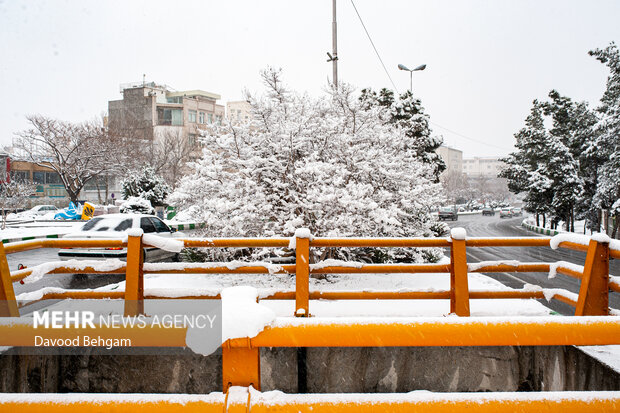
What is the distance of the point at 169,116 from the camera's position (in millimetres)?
70562

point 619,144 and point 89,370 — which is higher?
point 619,144

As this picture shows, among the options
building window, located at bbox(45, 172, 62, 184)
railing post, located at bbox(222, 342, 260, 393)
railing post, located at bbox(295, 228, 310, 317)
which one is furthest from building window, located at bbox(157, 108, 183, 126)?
railing post, located at bbox(222, 342, 260, 393)

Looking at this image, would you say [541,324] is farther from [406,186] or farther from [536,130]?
[536,130]

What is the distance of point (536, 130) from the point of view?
34719mm

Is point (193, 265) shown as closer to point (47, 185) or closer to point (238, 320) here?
point (238, 320)

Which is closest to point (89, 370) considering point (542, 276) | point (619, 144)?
point (542, 276)

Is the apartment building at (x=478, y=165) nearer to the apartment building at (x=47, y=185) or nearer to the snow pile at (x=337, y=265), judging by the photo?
the apartment building at (x=47, y=185)

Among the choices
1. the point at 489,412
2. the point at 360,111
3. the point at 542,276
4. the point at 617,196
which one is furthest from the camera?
the point at 617,196

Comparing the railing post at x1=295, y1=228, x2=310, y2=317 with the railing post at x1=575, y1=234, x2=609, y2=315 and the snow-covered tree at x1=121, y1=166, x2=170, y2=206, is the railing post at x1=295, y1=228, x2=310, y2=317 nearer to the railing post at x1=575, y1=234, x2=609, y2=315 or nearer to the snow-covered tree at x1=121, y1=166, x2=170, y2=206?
the railing post at x1=575, y1=234, x2=609, y2=315

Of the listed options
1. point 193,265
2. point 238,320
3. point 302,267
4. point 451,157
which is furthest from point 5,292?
point 451,157

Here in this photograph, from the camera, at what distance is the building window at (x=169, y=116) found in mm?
70000

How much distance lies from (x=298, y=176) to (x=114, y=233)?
15.1ft

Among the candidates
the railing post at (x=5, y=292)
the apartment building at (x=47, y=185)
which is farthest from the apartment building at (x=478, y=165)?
the railing post at (x=5, y=292)

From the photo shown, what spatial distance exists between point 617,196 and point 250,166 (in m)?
23.1
